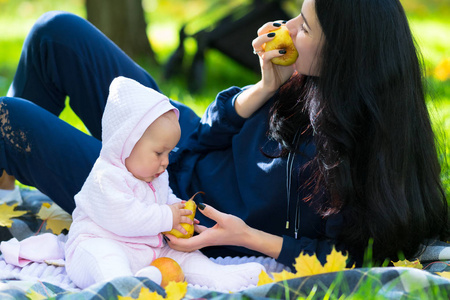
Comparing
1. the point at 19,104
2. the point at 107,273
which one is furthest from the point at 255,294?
the point at 19,104

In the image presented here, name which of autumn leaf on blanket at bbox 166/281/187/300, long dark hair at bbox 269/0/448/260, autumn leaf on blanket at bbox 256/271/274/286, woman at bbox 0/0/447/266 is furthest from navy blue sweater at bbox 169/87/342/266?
autumn leaf on blanket at bbox 166/281/187/300

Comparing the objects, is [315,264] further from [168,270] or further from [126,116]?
[126,116]

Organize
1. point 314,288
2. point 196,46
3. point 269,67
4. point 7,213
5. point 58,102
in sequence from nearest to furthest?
point 314,288 < point 269,67 < point 7,213 < point 58,102 < point 196,46

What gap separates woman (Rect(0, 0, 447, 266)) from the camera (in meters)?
2.21

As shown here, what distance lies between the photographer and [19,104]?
8.19 ft

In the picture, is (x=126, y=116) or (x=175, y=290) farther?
(x=126, y=116)

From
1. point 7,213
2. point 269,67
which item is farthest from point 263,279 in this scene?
point 7,213

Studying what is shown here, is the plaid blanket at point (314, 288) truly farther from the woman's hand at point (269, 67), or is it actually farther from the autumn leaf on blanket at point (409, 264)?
the woman's hand at point (269, 67)

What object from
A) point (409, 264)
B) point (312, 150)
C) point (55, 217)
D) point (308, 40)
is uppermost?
point (308, 40)

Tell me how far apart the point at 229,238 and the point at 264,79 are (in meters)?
0.65

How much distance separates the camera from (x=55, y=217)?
2.84m

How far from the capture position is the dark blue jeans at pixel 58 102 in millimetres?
2498

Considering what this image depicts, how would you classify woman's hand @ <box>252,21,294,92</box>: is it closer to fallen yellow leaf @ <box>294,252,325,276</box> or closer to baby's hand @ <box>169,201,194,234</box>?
baby's hand @ <box>169,201,194,234</box>

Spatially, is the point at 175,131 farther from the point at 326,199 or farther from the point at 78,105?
the point at 78,105
